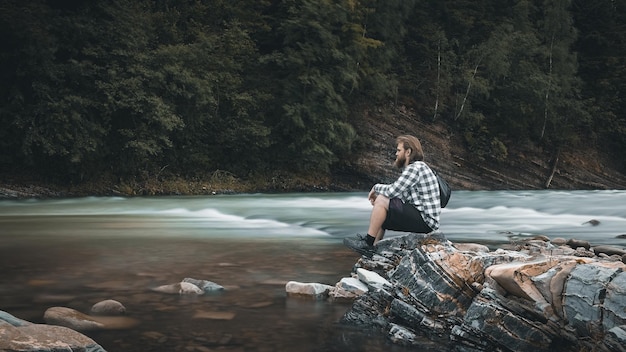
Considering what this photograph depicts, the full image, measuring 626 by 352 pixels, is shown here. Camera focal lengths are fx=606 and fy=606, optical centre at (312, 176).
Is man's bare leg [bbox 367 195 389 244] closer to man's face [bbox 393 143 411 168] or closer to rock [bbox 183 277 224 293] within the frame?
man's face [bbox 393 143 411 168]

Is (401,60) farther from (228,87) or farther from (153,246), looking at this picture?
(153,246)

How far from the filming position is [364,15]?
108 ft

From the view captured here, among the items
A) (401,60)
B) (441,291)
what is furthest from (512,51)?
(441,291)

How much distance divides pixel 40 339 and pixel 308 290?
7.57ft

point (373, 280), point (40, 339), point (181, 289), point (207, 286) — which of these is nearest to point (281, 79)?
point (207, 286)

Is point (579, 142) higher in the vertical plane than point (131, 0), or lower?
lower

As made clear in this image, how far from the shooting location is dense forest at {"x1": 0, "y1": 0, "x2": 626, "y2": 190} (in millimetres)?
22578

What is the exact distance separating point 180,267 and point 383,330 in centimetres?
301

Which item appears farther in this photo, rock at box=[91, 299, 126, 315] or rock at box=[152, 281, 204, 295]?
rock at box=[152, 281, 204, 295]

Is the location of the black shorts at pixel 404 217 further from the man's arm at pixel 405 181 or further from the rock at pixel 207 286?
the rock at pixel 207 286

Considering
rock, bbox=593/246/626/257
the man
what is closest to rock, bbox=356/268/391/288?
the man

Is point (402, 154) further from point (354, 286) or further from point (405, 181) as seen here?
point (354, 286)

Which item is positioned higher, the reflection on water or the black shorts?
the black shorts

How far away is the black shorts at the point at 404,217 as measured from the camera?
6.46 meters
